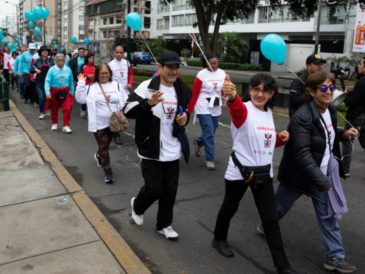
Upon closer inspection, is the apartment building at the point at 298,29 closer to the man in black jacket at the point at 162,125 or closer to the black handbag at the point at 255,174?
the man in black jacket at the point at 162,125

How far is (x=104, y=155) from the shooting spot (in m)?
6.03

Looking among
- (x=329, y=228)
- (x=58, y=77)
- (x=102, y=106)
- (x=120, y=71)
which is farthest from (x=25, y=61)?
(x=329, y=228)

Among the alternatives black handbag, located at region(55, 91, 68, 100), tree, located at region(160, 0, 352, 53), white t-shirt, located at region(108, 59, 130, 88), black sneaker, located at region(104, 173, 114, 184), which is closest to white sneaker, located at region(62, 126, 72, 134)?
black handbag, located at region(55, 91, 68, 100)

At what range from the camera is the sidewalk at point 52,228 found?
12.0 feet

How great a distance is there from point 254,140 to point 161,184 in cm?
107

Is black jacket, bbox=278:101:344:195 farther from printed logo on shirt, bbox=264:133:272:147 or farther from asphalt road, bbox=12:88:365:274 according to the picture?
asphalt road, bbox=12:88:365:274

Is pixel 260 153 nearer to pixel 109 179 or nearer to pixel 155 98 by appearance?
pixel 155 98

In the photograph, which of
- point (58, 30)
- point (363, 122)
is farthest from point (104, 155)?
point (58, 30)

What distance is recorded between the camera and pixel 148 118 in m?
3.98

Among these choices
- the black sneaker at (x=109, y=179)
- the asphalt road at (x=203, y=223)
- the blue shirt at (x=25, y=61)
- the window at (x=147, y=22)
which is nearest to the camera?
the asphalt road at (x=203, y=223)

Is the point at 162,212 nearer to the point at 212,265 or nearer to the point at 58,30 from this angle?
the point at 212,265

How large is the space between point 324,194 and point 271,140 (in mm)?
618

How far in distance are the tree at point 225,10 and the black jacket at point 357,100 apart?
14.1 m

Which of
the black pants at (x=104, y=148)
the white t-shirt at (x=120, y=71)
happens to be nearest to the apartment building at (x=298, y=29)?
the white t-shirt at (x=120, y=71)
